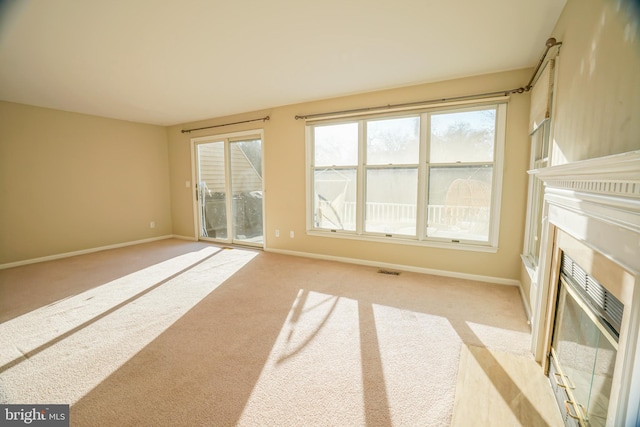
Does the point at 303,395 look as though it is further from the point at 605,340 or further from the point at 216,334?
the point at 605,340

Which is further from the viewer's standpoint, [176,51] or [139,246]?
[139,246]

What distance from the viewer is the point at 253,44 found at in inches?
96.7

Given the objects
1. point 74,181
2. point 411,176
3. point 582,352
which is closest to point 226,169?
point 74,181

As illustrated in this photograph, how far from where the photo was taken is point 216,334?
2215 mm

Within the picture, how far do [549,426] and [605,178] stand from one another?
126 centimetres

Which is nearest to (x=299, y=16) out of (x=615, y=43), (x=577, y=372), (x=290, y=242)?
(x=615, y=43)

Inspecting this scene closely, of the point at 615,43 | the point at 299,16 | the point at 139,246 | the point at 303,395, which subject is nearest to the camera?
the point at 615,43

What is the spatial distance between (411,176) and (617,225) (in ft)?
9.12

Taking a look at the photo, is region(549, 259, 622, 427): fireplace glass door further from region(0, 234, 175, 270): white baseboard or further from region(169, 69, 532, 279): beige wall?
region(0, 234, 175, 270): white baseboard

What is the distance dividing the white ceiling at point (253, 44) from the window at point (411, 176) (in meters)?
0.53

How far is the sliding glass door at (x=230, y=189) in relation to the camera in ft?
16.4

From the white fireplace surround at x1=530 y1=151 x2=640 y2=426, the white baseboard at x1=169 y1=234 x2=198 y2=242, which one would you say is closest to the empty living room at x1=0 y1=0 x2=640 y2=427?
the white fireplace surround at x1=530 y1=151 x2=640 y2=426

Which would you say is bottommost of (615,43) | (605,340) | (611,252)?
(605,340)

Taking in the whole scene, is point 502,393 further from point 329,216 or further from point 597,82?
point 329,216
